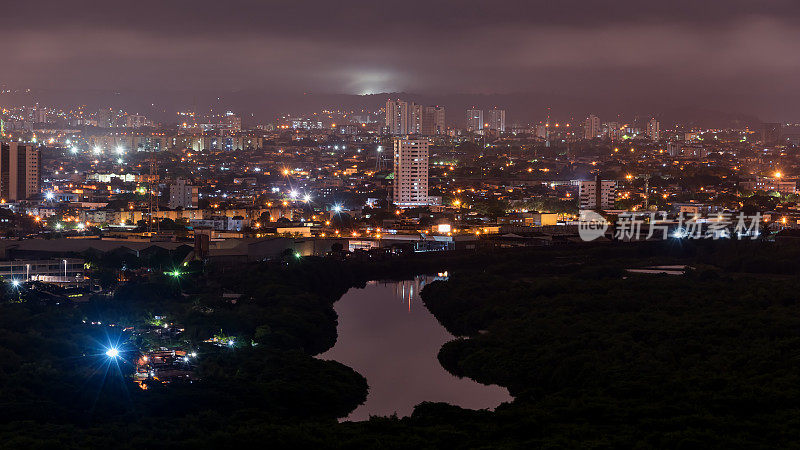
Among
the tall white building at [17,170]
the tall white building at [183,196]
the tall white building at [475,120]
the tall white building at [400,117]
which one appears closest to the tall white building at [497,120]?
the tall white building at [475,120]

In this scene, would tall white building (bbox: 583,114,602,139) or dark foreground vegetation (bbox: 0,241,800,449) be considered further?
tall white building (bbox: 583,114,602,139)

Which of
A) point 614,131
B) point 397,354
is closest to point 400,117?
point 614,131

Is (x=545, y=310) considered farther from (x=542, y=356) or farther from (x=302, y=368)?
(x=302, y=368)

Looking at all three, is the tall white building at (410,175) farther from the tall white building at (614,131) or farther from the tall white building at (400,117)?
the tall white building at (400,117)

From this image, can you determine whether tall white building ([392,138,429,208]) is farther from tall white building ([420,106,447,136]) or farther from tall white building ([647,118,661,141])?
tall white building ([647,118,661,141])

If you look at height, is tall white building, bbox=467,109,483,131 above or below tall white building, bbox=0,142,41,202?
above

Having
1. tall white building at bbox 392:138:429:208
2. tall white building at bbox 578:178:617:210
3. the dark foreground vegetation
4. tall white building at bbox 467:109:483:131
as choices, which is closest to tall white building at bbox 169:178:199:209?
tall white building at bbox 392:138:429:208
